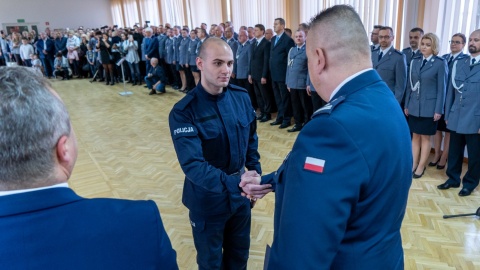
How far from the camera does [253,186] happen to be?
5.55 ft

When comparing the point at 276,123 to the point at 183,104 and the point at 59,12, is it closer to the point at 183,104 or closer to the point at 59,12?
the point at 183,104

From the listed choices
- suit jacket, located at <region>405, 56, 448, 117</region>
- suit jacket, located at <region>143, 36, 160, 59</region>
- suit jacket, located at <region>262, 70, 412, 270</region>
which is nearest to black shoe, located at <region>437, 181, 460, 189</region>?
suit jacket, located at <region>405, 56, 448, 117</region>

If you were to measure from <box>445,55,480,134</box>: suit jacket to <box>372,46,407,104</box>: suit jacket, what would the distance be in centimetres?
68

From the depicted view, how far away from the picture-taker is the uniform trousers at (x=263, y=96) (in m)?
7.17

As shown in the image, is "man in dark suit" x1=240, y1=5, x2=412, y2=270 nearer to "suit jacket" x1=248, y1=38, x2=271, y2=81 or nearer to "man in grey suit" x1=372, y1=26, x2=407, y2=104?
"man in grey suit" x1=372, y1=26, x2=407, y2=104

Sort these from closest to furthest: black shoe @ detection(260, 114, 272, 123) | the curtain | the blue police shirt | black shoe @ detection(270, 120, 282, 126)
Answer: the blue police shirt < black shoe @ detection(270, 120, 282, 126) < black shoe @ detection(260, 114, 272, 123) < the curtain

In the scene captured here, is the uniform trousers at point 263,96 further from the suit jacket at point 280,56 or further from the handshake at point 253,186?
the handshake at point 253,186

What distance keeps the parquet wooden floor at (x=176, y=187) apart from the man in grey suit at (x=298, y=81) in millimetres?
515

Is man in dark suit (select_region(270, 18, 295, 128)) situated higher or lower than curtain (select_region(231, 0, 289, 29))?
lower

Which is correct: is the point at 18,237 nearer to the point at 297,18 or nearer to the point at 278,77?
the point at 278,77

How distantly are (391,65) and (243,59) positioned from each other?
3512mm

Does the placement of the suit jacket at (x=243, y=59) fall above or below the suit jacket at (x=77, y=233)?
below

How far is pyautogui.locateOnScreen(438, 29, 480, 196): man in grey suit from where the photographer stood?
3.68 metres

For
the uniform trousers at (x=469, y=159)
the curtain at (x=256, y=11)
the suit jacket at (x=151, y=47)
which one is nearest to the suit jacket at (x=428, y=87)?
the uniform trousers at (x=469, y=159)
